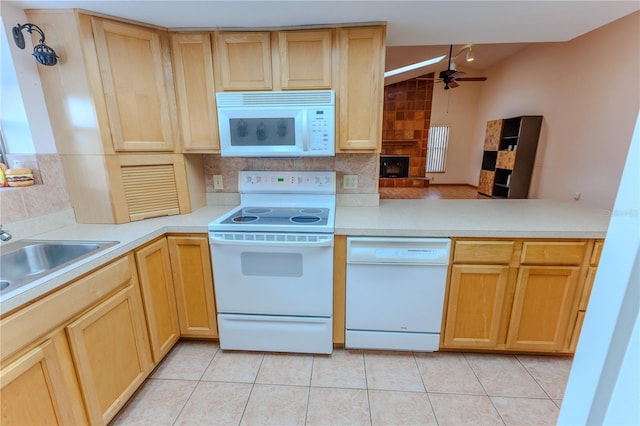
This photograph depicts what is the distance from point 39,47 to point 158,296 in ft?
4.71

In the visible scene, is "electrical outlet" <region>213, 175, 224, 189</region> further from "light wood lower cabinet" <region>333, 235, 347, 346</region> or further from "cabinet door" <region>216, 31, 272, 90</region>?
"light wood lower cabinet" <region>333, 235, 347, 346</region>

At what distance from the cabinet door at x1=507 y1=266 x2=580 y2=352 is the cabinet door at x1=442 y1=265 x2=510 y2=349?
0.26 ft

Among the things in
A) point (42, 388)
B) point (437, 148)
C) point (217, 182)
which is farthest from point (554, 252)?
point (437, 148)

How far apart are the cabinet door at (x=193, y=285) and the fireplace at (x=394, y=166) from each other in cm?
744

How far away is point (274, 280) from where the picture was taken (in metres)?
1.67

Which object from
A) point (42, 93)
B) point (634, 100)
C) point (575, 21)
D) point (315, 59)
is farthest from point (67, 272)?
point (634, 100)

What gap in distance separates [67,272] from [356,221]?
138 cm

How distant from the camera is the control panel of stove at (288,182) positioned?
2.03 m

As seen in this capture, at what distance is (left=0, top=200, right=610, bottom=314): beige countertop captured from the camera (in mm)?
1470

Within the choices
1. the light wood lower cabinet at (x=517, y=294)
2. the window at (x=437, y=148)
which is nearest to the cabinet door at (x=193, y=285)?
the light wood lower cabinet at (x=517, y=294)

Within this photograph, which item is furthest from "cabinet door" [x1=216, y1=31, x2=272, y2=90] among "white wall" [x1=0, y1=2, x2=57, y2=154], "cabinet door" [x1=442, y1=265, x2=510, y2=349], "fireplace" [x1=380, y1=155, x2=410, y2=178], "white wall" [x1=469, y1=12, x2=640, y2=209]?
"fireplace" [x1=380, y1=155, x2=410, y2=178]

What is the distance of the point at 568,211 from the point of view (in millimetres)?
1881

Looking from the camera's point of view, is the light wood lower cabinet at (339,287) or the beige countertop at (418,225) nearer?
the beige countertop at (418,225)

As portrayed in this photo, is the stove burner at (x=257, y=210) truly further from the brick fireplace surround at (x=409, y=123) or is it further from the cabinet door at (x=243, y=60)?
the brick fireplace surround at (x=409, y=123)
